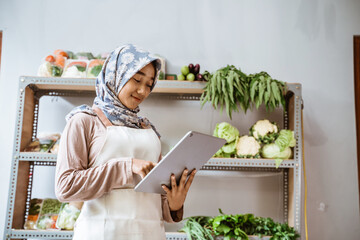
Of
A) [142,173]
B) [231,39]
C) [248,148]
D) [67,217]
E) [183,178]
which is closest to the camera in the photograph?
[142,173]

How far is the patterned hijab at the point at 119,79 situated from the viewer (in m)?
1.22

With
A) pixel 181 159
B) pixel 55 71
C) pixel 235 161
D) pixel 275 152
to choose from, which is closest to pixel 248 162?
pixel 235 161

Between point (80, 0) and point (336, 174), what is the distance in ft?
8.44

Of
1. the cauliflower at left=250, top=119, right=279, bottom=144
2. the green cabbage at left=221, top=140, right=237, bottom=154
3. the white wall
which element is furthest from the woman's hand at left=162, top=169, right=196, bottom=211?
the white wall

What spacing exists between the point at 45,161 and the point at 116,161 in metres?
1.50

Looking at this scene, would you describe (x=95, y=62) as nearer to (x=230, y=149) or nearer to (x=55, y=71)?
(x=55, y=71)

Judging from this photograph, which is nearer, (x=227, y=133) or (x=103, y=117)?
(x=103, y=117)

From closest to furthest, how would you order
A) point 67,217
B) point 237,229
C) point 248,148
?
point 237,229 → point 67,217 → point 248,148

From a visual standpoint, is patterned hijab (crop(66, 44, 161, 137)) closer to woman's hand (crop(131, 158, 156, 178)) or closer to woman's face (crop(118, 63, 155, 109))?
woman's face (crop(118, 63, 155, 109))

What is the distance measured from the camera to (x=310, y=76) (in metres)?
2.83

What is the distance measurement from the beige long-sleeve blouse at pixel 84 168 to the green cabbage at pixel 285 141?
1469 millimetres

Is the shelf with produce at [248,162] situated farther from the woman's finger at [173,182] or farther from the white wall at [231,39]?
the woman's finger at [173,182]

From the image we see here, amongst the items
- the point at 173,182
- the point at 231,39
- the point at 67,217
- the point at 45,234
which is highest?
the point at 231,39

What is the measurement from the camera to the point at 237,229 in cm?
214
